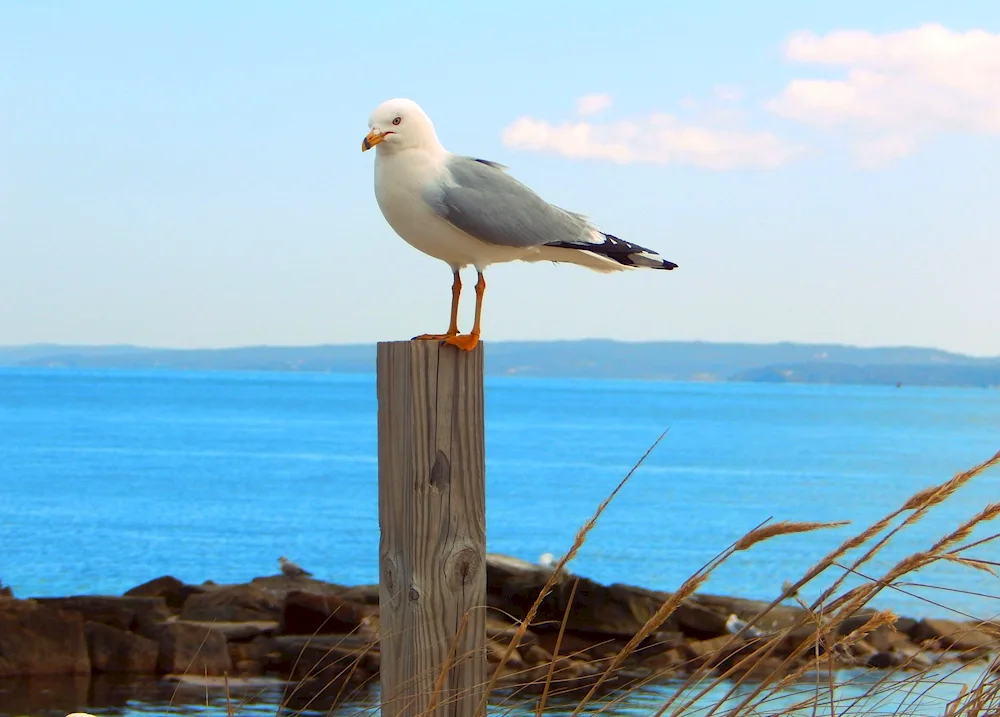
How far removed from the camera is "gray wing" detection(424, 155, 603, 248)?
3760mm

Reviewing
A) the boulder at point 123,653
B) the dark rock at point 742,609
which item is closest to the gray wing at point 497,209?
the boulder at point 123,653

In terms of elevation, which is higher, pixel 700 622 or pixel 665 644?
pixel 700 622

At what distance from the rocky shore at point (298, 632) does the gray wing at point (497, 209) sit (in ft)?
22.1

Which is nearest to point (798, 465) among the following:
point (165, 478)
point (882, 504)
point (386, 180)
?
point (882, 504)

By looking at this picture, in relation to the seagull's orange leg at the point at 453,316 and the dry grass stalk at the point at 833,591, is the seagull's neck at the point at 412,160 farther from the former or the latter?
the dry grass stalk at the point at 833,591

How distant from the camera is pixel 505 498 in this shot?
4278cm

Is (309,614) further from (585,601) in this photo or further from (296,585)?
(296,585)

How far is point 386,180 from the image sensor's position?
3.81 m

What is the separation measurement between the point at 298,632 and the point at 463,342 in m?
10.2

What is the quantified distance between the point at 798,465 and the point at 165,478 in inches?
1159

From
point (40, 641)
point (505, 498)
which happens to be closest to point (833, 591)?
point (40, 641)

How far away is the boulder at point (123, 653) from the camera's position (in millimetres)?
11664

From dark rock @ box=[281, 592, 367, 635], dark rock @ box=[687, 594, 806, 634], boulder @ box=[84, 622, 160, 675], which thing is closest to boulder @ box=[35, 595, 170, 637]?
boulder @ box=[84, 622, 160, 675]

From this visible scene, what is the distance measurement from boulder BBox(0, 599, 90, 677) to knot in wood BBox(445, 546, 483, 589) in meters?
9.75
